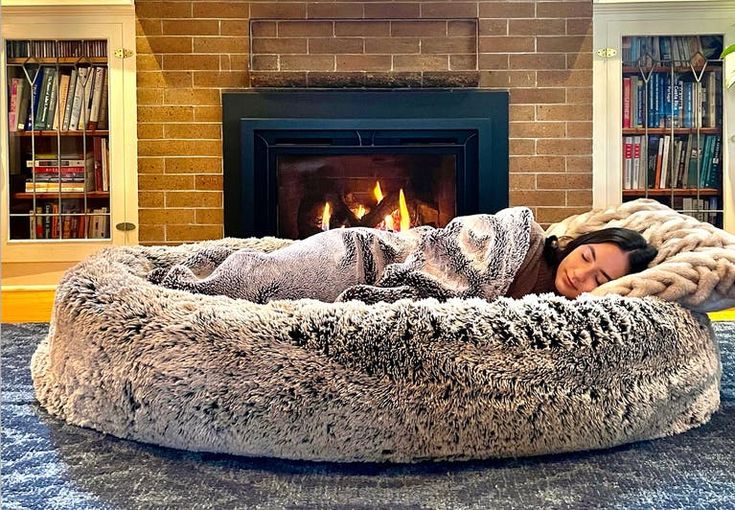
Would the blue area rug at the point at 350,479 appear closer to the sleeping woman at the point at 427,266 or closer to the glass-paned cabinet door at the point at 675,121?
the sleeping woman at the point at 427,266

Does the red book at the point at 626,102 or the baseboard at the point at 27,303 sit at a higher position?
the red book at the point at 626,102

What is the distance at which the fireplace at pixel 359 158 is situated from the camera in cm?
298

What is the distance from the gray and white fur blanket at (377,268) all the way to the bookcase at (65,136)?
173cm

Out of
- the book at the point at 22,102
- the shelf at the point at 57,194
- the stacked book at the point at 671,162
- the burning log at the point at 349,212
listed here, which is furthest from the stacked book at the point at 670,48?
the book at the point at 22,102

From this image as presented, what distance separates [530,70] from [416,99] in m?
0.48

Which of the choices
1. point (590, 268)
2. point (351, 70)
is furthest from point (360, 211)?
point (590, 268)

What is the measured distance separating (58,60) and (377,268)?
2.19 m

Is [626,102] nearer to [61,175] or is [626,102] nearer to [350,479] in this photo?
[61,175]

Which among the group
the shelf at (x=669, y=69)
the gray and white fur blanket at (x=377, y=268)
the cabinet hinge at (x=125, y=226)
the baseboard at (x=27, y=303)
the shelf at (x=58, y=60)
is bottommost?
the baseboard at (x=27, y=303)

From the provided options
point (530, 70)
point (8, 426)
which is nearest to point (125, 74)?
point (530, 70)

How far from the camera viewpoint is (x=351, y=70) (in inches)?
118

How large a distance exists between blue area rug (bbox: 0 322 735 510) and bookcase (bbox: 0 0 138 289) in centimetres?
210

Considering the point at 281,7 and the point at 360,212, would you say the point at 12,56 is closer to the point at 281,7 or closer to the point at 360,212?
the point at 281,7

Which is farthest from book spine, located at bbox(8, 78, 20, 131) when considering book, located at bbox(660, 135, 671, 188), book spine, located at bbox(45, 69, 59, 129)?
book, located at bbox(660, 135, 671, 188)
